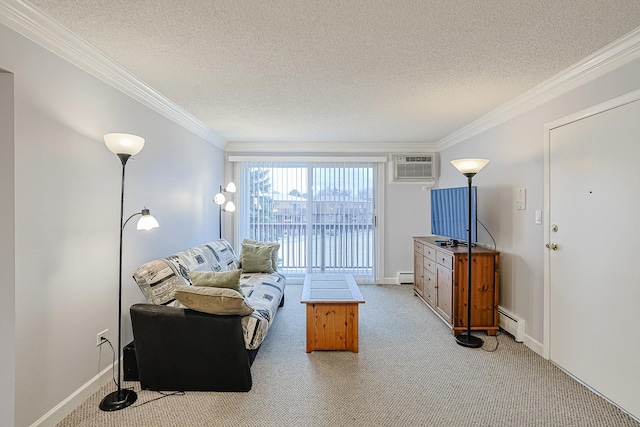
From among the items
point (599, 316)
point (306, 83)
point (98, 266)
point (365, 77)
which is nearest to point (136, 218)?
point (98, 266)

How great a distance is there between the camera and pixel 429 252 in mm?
3984

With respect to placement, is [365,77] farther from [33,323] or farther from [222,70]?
[33,323]

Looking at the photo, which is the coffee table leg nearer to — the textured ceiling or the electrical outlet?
the electrical outlet

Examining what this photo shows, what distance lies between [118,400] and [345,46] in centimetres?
275

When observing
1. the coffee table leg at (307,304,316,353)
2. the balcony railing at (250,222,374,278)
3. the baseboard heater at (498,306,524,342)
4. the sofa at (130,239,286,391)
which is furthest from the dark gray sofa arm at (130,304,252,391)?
the balcony railing at (250,222,374,278)

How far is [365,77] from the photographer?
244 centimetres

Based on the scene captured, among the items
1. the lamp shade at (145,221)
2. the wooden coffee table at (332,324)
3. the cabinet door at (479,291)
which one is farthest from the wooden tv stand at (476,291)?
the lamp shade at (145,221)

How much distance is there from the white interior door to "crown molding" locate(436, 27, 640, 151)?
0.30m

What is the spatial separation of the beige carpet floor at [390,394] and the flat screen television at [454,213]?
3.85ft

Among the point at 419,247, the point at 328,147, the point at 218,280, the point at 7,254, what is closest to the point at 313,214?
the point at 328,147

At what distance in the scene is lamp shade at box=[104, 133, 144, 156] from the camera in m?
1.96

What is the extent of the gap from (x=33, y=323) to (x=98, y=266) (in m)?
0.55

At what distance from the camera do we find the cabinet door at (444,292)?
3.32 m

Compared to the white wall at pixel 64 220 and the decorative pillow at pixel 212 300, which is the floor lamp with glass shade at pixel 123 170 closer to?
the white wall at pixel 64 220
